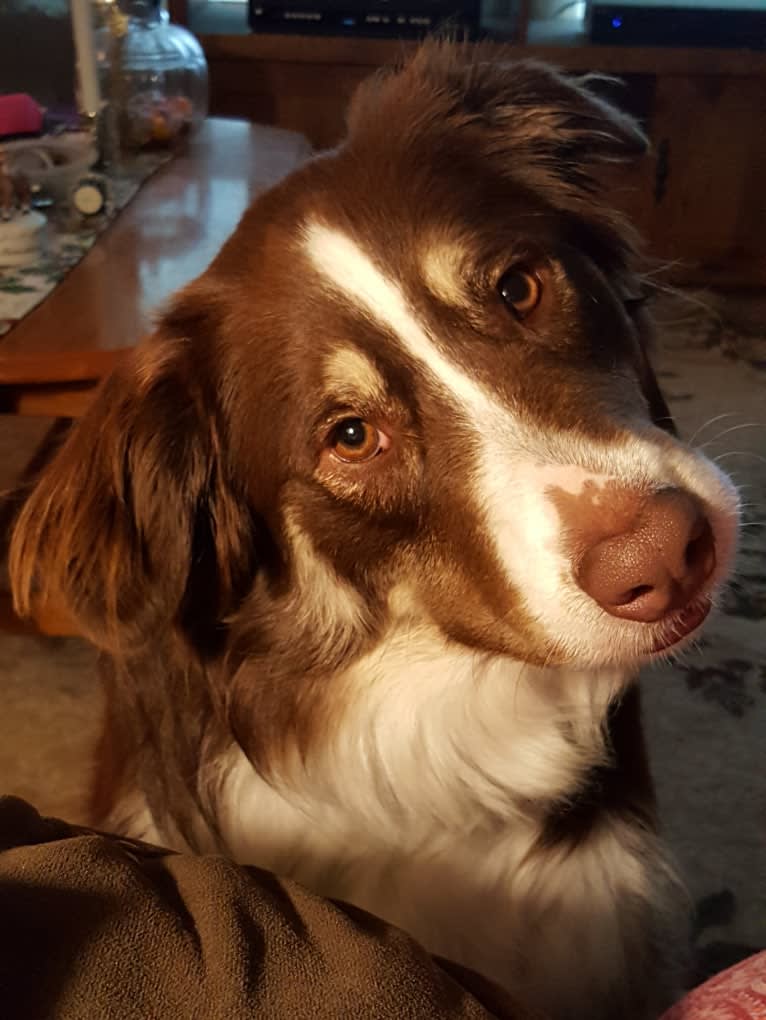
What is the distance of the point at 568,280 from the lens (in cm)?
119

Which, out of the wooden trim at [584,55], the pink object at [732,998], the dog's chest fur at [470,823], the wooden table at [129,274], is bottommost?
the dog's chest fur at [470,823]

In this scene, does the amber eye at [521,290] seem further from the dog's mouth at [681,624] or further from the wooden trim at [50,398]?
the wooden trim at [50,398]

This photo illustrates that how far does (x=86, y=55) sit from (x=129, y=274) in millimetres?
999

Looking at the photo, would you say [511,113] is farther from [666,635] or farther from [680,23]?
[680,23]

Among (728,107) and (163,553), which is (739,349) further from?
(163,553)

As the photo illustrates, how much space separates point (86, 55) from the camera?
2.66m

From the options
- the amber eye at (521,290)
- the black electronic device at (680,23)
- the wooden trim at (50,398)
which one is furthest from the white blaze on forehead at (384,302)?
the black electronic device at (680,23)

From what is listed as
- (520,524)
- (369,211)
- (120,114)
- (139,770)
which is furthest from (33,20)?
(520,524)

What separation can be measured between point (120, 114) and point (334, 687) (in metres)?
2.12

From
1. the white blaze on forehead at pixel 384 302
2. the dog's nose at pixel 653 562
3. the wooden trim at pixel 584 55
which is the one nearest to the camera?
the dog's nose at pixel 653 562

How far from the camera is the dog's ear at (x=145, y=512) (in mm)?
1116

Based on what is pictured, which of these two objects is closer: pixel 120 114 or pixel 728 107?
pixel 120 114

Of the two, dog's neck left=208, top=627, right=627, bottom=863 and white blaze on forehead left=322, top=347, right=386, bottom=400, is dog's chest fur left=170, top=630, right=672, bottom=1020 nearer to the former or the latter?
dog's neck left=208, top=627, right=627, bottom=863

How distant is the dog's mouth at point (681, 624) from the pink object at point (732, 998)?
32 centimetres
